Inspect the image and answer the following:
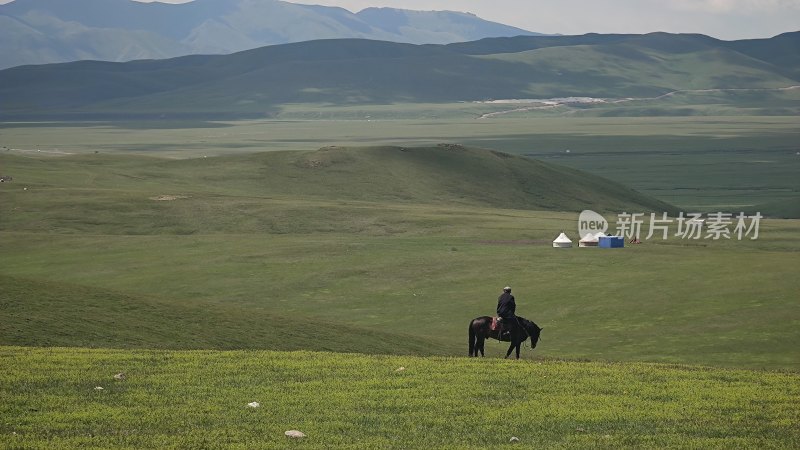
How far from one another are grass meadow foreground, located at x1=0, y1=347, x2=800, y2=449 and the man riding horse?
8.01ft

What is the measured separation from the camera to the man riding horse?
30.9 m

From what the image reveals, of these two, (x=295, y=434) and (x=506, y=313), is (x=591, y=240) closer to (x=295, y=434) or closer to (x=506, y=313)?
(x=506, y=313)

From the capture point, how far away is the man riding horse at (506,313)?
101ft

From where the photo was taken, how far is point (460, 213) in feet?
328

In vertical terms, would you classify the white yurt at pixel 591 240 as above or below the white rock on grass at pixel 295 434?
below

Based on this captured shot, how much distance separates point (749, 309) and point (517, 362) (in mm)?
23919

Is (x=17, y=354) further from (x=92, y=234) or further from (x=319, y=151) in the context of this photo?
(x=319, y=151)

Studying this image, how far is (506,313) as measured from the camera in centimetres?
3103

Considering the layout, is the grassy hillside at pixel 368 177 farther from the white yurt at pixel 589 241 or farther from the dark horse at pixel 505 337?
the dark horse at pixel 505 337

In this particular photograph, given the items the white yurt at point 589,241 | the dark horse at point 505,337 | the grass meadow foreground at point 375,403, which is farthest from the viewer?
the white yurt at point 589,241

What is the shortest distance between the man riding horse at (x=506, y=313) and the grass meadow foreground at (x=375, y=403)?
2.44m

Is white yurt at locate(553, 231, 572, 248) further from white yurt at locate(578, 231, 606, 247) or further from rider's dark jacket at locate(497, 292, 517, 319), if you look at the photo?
rider's dark jacket at locate(497, 292, 517, 319)

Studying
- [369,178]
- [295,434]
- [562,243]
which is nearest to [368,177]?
[369,178]

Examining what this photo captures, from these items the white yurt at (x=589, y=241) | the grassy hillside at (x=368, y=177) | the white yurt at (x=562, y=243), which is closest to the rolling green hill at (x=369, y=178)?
the grassy hillside at (x=368, y=177)
